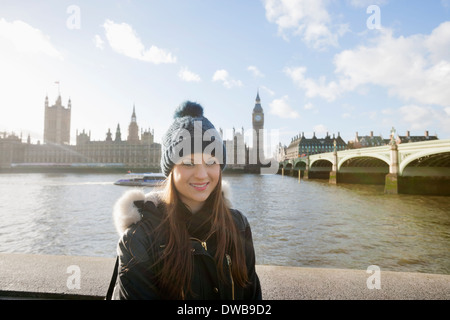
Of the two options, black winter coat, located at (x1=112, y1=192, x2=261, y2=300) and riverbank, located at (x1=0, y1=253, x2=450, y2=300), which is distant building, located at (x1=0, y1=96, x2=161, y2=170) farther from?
black winter coat, located at (x1=112, y1=192, x2=261, y2=300)

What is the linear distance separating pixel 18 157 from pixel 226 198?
341 ft

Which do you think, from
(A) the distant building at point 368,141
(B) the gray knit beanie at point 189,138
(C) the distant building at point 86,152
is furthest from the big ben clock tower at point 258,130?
(B) the gray knit beanie at point 189,138

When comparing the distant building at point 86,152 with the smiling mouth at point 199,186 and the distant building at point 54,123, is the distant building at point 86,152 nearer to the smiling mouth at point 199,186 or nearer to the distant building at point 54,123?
the distant building at point 54,123

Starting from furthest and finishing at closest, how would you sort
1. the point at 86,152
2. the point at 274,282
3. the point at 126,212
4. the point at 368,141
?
the point at 86,152, the point at 368,141, the point at 274,282, the point at 126,212

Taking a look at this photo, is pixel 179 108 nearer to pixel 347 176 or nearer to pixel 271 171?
pixel 347 176

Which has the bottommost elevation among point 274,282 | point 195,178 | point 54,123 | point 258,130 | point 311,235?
point 311,235

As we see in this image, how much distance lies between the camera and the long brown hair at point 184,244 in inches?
49.3

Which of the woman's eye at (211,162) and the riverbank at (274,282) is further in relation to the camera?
the riverbank at (274,282)

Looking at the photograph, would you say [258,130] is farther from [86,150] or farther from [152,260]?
[152,260]

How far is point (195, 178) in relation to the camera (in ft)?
4.63

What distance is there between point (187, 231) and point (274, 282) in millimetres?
1239

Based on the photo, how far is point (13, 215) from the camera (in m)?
12.0

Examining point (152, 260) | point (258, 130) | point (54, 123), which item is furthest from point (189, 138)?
point (258, 130)
